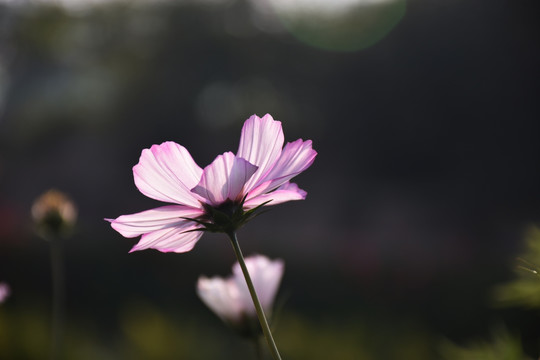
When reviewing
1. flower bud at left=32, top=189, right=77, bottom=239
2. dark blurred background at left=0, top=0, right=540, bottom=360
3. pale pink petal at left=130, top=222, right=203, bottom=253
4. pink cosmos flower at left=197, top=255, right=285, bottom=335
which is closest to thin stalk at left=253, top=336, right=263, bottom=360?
pink cosmos flower at left=197, top=255, right=285, bottom=335

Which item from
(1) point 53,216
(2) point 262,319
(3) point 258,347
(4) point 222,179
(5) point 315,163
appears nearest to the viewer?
(2) point 262,319

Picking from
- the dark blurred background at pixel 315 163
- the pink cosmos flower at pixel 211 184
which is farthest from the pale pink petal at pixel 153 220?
the dark blurred background at pixel 315 163

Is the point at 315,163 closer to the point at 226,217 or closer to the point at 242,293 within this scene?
the point at 242,293

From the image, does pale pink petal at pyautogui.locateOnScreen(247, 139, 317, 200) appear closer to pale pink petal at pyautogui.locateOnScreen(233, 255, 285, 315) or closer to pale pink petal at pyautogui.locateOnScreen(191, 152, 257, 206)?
pale pink petal at pyautogui.locateOnScreen(191, 152, 257, 206)

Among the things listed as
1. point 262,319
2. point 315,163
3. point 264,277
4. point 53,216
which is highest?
point 315,163

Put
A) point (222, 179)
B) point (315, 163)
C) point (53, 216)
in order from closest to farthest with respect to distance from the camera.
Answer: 1. point (222, 179)
2. point (53, 216)
3. point (315, 163)

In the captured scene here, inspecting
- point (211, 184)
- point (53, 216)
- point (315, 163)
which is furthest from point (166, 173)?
point (315, 163)

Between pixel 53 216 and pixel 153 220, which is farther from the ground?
pixel 53 216

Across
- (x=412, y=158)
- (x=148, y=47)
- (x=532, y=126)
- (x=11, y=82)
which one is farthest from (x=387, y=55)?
(x=11, y=82)
